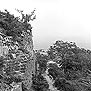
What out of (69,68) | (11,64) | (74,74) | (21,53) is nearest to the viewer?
(11,64)

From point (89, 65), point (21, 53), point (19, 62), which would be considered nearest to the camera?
point (19, 62)

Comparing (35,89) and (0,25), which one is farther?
(35,89)

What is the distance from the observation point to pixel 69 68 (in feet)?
66.2

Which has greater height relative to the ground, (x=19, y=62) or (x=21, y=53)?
(x=21, y=53)

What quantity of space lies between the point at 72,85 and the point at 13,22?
8.15 m

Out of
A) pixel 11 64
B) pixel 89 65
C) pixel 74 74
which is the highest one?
pixel 89 65

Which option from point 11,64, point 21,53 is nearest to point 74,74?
point 21,53

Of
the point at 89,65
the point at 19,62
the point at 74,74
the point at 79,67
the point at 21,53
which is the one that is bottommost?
the point at 19,62

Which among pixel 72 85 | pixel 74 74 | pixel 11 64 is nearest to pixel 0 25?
pixel 11 64

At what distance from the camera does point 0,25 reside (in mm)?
9188

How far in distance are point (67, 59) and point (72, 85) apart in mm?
4996

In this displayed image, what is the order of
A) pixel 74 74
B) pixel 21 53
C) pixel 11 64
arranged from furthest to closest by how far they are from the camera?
pixel 74 74
pixel 21 53
pixel 11 64

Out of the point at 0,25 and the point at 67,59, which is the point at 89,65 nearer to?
the point at 67,59

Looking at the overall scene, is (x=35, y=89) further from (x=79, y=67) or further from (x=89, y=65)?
(x=89, y=65)
